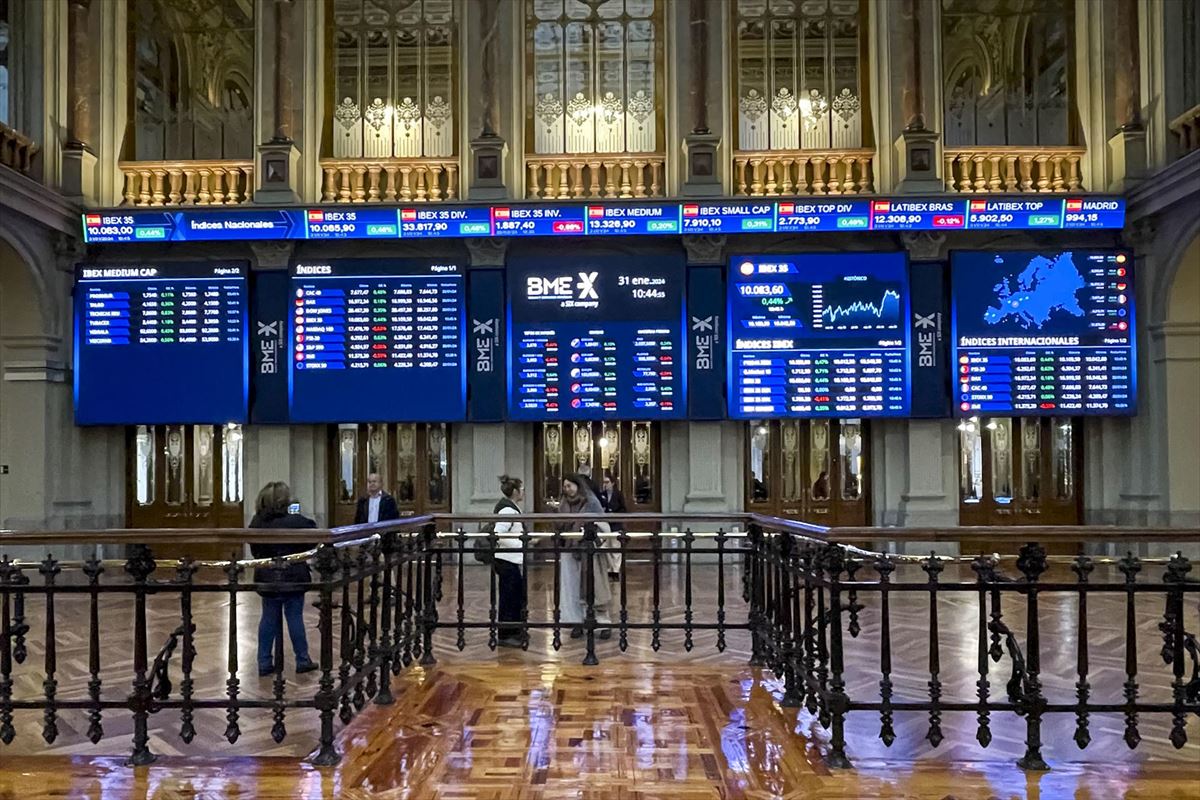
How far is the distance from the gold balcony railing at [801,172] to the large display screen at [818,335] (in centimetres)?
95

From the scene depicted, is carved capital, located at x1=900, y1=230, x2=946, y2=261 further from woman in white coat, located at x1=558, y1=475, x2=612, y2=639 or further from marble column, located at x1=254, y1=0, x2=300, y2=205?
marble column, located at x1=254, y1=0, x2=300, y2=205

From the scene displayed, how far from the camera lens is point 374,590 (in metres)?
5.66

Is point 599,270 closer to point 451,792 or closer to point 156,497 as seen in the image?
point 156,497

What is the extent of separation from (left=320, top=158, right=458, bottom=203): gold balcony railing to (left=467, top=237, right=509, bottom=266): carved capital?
30.7 inches

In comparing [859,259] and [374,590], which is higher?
[859,259]

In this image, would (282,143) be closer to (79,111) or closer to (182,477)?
(79,111)

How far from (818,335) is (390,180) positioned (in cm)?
594

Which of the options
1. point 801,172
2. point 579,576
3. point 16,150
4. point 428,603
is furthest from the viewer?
point 801,172

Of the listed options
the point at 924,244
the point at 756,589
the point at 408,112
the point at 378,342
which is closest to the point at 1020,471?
the point at 924,244

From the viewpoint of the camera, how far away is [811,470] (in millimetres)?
13242

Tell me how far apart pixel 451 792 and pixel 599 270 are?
902 centimetres

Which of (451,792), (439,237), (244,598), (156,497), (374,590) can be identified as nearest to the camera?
(451,792)

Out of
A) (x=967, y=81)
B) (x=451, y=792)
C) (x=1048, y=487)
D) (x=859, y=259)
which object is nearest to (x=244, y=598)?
(x=451, y=792)

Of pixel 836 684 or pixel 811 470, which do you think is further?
pixel 811 470
